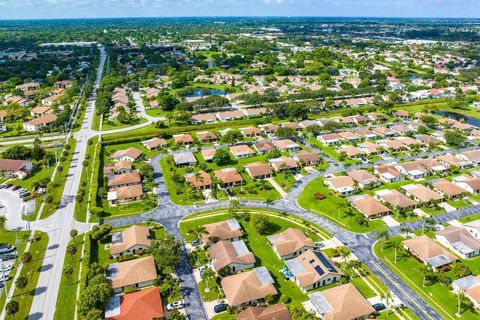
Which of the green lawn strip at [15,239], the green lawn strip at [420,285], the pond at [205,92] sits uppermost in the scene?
the pond at [205,92]

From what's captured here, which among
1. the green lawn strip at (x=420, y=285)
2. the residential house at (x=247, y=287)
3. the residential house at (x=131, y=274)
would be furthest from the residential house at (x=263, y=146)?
the residential house at (x=131, y=274)

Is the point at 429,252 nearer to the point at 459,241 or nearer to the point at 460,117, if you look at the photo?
the point at 459,241

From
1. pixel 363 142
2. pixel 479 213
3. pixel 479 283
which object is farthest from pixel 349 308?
pixel 363 142

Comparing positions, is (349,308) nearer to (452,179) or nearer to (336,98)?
(452,179)

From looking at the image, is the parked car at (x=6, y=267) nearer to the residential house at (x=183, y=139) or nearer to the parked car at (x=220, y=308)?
the parked car at (x=220, y=308)

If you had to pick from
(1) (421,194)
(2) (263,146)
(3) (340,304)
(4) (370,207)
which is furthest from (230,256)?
(2) (263,146)

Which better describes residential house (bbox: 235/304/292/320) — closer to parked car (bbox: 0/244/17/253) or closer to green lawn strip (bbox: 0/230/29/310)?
green lawn strip (bbox: 0/230/29/310)
